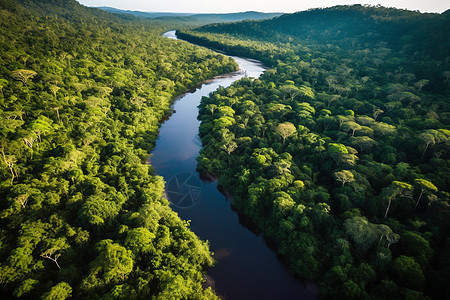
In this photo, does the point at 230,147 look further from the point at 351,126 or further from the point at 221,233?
the point at 351,126

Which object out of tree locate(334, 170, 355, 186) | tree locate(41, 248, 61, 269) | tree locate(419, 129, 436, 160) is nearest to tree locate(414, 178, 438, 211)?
tree locate(334, 170, 355, 186)

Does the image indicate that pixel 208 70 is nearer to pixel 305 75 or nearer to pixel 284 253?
pixel 305 75

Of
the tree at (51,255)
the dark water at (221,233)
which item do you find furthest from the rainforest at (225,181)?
the dark water at (221,233)

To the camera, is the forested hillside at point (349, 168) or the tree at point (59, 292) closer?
the tree at point (59, 292)

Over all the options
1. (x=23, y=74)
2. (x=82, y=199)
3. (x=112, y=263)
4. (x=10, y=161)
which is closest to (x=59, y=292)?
(x=112, y=263)

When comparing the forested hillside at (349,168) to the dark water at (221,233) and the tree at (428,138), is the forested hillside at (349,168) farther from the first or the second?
the dark water at (221,233)

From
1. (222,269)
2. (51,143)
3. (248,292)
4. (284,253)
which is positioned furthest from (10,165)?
(284,253)
